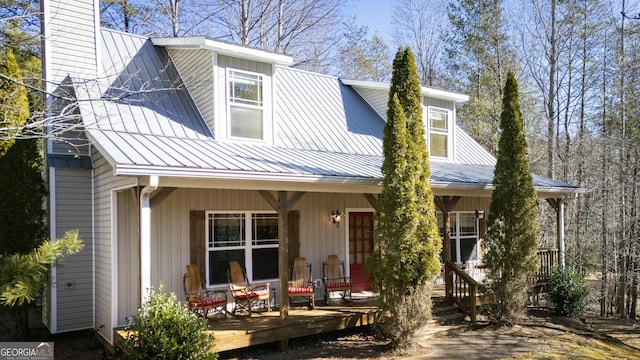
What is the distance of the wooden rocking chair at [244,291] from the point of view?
7781 millimetres

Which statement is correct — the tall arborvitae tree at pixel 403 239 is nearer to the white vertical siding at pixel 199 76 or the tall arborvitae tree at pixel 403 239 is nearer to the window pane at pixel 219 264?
the window pane at pixel 219 264

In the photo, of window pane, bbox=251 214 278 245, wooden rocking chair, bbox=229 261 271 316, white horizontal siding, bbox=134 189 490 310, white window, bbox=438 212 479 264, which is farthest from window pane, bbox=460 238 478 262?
wooden rocking chair, bbox=229 261 271 316

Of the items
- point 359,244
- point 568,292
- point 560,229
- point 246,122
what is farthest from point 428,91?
point 568,292

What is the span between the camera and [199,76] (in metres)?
9.21

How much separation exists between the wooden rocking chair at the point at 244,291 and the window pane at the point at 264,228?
71 cm

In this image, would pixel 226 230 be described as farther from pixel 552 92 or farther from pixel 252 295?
pixel 552 92

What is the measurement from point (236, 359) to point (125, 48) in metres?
6.62

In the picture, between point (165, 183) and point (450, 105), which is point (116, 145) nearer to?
point (165, 183)

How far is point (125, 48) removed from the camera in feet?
31.2

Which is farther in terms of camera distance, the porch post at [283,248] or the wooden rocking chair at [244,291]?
the wooden rocking chair at [244,291]

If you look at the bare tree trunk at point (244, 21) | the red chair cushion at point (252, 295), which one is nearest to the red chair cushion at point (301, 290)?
the red chair cushion at point (252, 295)

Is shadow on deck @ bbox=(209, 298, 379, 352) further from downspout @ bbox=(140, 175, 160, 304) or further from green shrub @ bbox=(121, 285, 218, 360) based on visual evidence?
downspout @ bbox=(140, 175, 160, 304)

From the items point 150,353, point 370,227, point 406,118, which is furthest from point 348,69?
point 150,353

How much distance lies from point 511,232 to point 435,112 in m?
4.55
